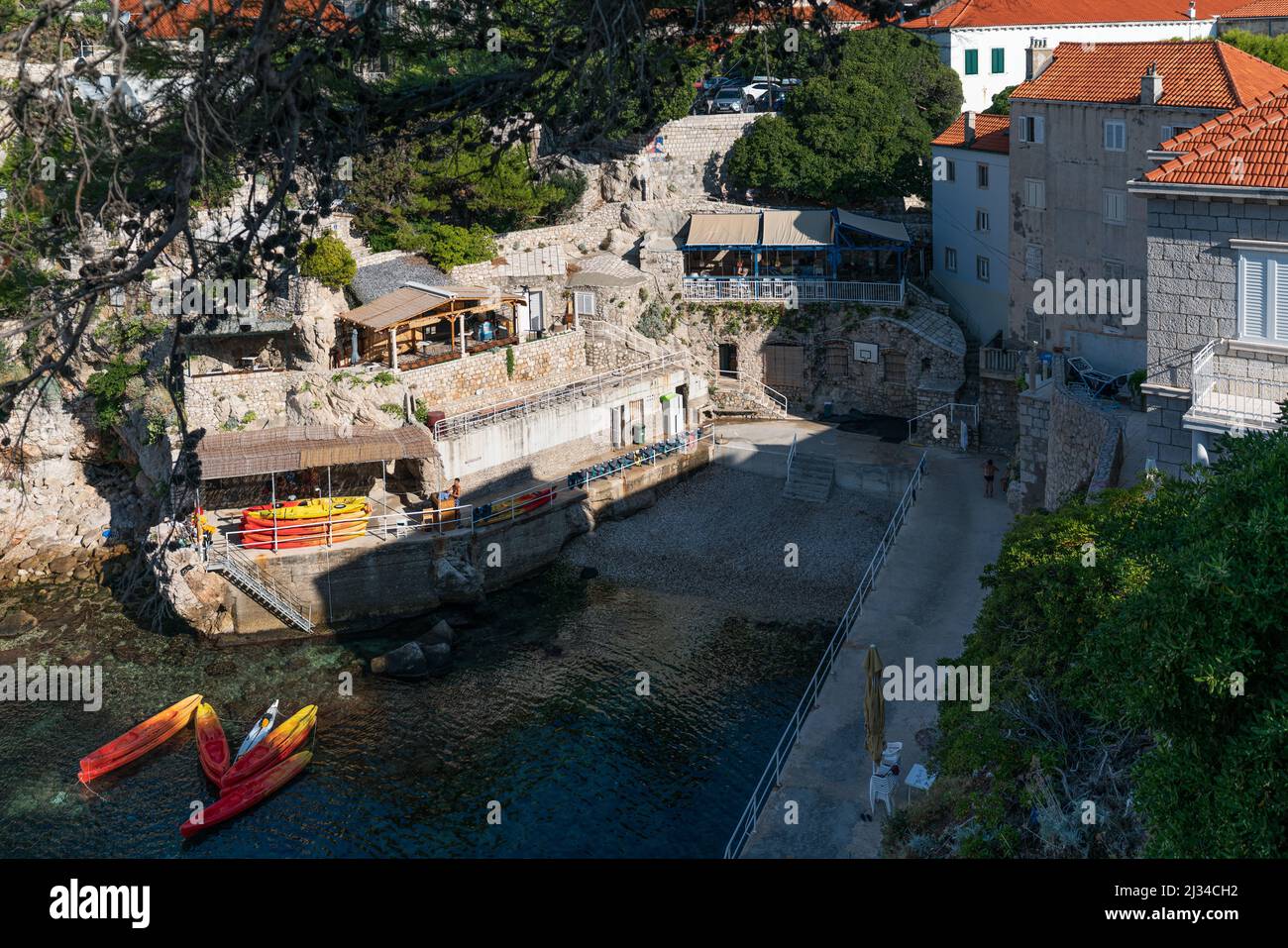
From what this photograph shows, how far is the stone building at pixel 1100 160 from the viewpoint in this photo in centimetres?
3578

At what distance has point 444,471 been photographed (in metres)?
42.6

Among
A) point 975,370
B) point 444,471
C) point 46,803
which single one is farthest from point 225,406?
point 975,370

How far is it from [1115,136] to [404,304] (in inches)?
824

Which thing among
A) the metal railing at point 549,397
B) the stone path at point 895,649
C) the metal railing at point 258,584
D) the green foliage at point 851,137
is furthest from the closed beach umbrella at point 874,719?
the green foliage at point 851,137

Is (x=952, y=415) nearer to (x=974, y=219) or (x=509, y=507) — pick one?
(x=974, y=219)

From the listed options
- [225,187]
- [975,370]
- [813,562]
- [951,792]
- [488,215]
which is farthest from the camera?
[488,215]

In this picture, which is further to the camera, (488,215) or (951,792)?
(488,215)

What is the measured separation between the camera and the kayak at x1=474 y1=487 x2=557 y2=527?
40.8m

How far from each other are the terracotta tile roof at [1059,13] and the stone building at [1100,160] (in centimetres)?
1609

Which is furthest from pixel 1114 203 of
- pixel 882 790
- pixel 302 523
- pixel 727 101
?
pixel 727 101

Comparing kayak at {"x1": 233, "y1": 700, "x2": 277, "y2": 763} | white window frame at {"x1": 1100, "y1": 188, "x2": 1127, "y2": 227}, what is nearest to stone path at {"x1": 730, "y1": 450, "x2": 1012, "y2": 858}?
white window frame at {"x1": 1100, "y1": 188, "x2": 1127, "y2": 227}
